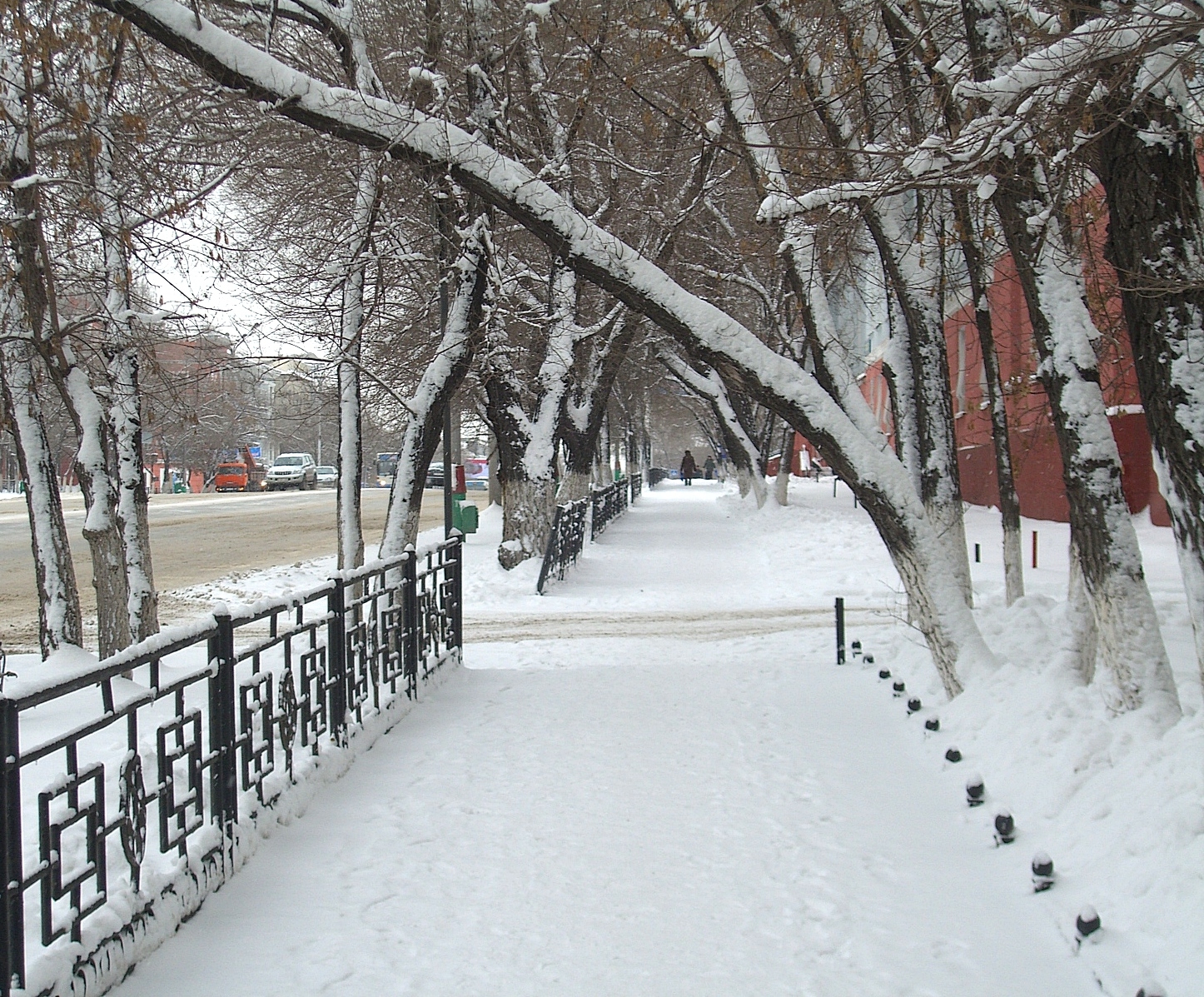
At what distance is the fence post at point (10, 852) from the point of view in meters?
2.79

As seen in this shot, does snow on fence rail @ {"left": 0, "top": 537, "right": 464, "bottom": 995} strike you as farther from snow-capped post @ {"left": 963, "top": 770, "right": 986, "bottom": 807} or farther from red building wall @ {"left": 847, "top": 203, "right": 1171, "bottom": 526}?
red building wall @ {"left": 847, "top": 203, "right": 1171, "bottom": 526}

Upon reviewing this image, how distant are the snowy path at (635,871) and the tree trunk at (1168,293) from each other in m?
1.80

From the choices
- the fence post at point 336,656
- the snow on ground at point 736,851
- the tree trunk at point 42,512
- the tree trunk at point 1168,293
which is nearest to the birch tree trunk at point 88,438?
the tree trunk at point 42,512

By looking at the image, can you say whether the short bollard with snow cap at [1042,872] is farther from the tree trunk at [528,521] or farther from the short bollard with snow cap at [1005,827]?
the tree trunk at [528,521]

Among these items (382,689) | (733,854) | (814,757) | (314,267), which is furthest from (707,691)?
(314,267)

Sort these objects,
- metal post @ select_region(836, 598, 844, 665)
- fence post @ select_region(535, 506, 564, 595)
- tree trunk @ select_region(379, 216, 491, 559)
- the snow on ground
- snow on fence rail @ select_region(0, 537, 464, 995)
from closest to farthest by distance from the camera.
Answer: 1. snow on fence rail @ select_region(0, 537, 464, 995)
2. the snow on ground
3. metal post @ select_region(836, 598, 844, 665)
4. tree trunk @ select_region(379, 216, 491, 559)
5. fence post @ select_region(535, 506, 564, 595)

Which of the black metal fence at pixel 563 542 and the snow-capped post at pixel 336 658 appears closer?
the snow-capped post at pixel 336 658

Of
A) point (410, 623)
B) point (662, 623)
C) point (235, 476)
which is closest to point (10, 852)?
point (410, 623)

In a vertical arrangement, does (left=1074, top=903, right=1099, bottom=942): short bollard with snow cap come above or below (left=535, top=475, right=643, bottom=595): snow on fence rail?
below

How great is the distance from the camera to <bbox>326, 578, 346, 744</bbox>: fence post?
5852 millimetres

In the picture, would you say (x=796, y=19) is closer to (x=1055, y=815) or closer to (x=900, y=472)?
(x=900, y=472)

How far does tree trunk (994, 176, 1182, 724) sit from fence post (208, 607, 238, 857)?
163 inches

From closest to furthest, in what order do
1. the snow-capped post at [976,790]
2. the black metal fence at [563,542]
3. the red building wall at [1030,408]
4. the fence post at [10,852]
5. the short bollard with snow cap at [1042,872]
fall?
1. the fence post at [10,852]
2. the short bollard with snow cap at [1042,872]
3. the snow-capped post at [976,790]
4. the red building wall at [1030,408]
5. the black metal fence at [563,542]

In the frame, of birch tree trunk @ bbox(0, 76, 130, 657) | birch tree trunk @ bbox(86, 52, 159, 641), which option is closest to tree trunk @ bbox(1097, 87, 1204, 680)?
birch tree trunk @ bbox(0, 76, 130, 657)
